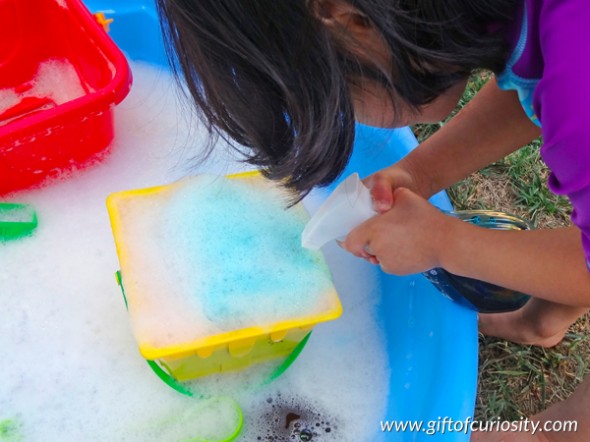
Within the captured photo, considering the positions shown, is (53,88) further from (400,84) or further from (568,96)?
(568,96)

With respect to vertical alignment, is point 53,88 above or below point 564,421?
above

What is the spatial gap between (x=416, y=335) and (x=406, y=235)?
0.32 metres

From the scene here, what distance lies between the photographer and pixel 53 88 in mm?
1346

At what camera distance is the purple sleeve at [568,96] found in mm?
635

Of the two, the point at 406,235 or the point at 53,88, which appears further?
the point at 53,88

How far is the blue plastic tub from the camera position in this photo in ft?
3.34

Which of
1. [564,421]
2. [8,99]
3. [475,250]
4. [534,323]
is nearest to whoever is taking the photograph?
[475,250]

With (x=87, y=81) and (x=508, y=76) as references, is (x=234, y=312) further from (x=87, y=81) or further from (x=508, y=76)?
(x=87, y=81)

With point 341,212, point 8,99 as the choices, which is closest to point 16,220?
point 8,99

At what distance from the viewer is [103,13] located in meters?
1.38

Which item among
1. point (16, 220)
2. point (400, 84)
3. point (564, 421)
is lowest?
point (564, 421)

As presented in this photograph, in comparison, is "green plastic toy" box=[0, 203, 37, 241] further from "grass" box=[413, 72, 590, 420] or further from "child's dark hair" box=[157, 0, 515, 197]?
"grass" box=[413, 72, 590, 420]

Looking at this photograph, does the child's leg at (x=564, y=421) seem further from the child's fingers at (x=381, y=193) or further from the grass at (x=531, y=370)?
the child's fingers at (x=381, y=193)

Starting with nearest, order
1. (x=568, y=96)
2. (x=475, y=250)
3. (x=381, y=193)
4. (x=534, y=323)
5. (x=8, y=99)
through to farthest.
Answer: (x=568, y=96)
(x=475, y=250)
(x=381, y=193)
(x=534, y=323)
(x=8, y=99)
